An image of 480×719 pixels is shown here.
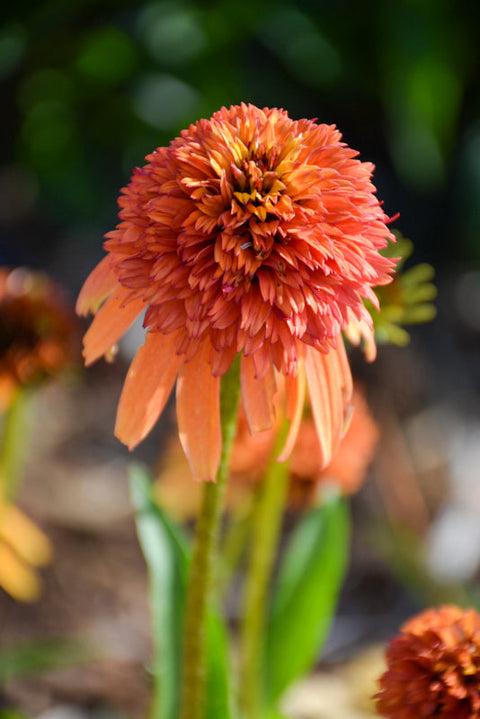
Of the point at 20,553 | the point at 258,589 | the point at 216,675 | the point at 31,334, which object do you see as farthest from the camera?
the point at 20,553

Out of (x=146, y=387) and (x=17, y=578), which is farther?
(x=17, y=578)

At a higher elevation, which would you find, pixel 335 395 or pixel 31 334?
pixel 31 334

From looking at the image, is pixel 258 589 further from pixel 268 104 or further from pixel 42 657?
pixel 268 104

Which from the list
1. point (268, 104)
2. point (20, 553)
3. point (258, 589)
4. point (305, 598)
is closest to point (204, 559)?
point (258, 589)

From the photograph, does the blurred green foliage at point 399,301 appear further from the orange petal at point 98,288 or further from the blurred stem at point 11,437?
the blurred stem at point 11,437

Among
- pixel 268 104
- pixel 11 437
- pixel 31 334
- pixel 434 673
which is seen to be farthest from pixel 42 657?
pixel 268 104

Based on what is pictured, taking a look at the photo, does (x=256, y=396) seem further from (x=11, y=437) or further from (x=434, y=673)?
(x=11, y=437)

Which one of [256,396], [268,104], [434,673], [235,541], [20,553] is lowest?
[434,673]

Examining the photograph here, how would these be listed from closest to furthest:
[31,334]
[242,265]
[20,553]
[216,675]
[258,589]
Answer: [242,265] < [216,675] < [258,589] < [31,334] < [20,553]

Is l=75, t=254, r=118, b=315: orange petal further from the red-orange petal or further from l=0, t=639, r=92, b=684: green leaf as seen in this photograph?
l=0, t=639, r=92, b=684: green leaf
